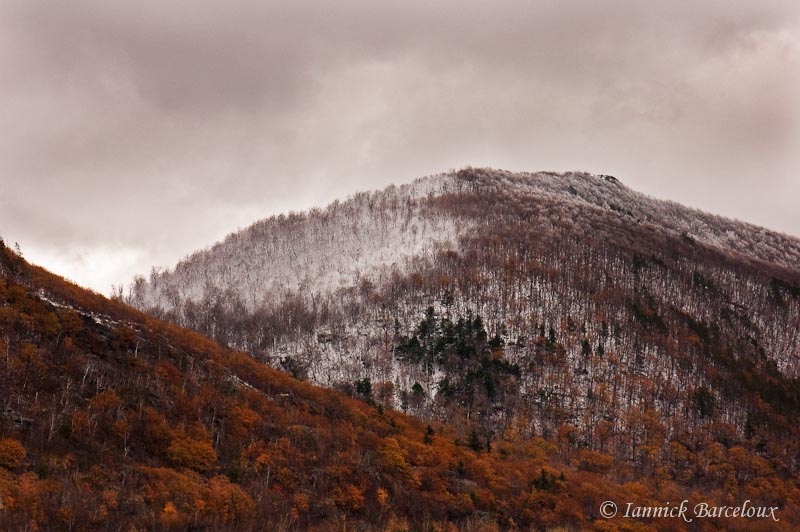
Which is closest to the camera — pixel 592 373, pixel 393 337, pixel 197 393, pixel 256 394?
pixel 197 393

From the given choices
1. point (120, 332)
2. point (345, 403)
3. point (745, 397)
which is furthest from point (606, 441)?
point (120, 332)

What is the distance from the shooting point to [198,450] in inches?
2299

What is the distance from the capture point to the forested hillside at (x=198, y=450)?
161ft

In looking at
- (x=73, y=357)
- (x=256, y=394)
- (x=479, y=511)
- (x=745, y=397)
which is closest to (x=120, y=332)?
(x=73, y=357)

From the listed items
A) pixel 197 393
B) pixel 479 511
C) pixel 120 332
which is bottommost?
pixel 479 511

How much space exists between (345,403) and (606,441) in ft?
304

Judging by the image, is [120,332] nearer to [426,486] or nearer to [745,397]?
[426,486]

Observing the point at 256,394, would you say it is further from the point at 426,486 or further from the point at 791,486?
the point at 791,486

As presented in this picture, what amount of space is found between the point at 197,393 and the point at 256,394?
25.4 feet

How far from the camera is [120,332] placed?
222 ft

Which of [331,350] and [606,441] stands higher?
[331,350]

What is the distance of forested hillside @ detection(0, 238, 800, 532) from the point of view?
1930 inches

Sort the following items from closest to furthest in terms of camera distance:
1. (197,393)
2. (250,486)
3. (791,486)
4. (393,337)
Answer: (250,486) → (197,393) → (791,486) → (393,337)

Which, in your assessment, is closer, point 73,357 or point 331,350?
point 73,357
